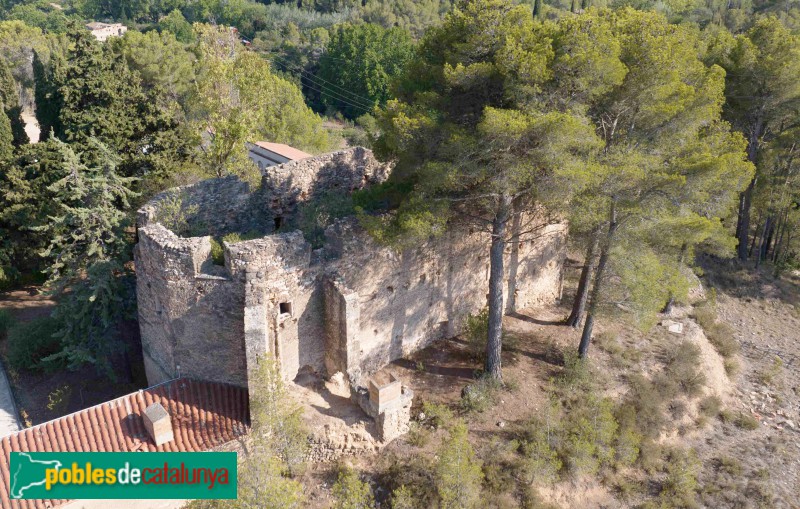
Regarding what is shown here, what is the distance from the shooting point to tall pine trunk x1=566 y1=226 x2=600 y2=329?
1459 cm

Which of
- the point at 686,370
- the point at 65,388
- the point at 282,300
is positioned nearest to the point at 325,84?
the point at 65,388

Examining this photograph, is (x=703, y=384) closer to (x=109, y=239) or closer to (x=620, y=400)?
(x=620, y=400)

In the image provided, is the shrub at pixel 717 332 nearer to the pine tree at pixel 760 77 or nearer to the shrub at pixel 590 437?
the shrub at pixel 590 437

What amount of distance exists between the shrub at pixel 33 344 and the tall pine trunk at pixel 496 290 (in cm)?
1137

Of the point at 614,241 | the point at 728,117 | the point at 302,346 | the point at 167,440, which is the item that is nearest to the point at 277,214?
the point at 302,346

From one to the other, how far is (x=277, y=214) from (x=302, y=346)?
4119 mm

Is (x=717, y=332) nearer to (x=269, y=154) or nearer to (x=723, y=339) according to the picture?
(x=723, y=339)

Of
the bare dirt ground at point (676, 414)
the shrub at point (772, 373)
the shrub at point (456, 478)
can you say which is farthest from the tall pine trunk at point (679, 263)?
the shrub at point (456, 478)

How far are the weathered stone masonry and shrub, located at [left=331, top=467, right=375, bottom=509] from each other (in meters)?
2.25

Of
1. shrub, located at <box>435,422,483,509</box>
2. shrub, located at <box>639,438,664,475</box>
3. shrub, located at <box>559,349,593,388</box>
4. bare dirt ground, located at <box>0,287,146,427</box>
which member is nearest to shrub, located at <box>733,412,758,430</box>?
shrub, located at <box>639,438,664,475</box>

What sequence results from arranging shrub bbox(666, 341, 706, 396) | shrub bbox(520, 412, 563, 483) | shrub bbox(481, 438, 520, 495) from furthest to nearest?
shrub bbox(666, 341, 706, 396), shrub bbox(520, 412, 563, 483), shrub bbox(481, 438, 520, 495)

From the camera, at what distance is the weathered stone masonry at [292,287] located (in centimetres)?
1209

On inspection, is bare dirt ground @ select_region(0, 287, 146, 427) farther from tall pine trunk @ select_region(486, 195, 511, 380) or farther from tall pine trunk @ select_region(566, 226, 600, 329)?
tall pine trunk @ select_region(566, 226, 600, 329)

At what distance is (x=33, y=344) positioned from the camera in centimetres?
1577
